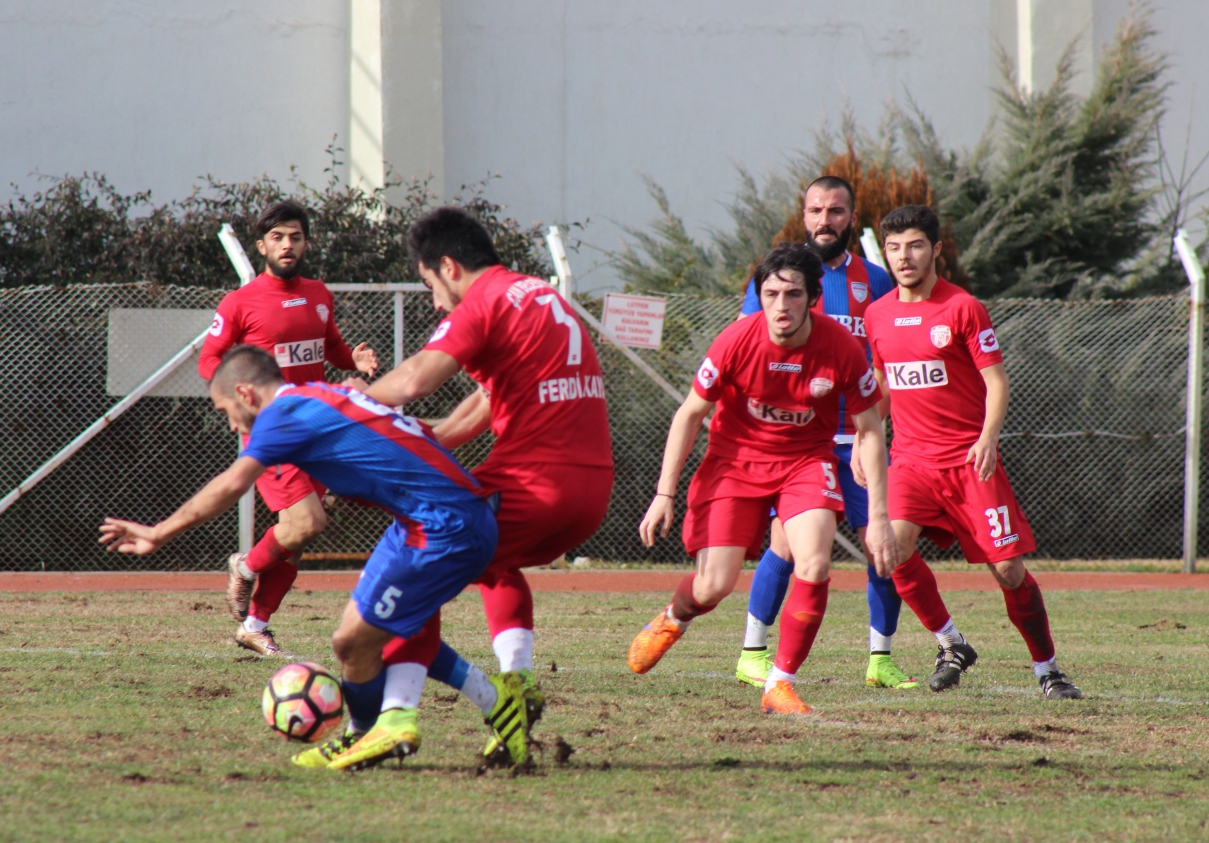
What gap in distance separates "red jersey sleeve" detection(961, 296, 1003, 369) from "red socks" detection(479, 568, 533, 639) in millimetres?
2477

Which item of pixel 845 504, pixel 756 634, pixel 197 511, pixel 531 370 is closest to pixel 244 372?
pixel 197 511

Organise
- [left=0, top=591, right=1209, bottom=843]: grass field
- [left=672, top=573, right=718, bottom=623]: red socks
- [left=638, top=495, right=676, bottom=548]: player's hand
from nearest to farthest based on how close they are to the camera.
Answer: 1. [left=0, top=591, right=1209, bottom=843]: grass field
2. [left=638, top=495, right=676, bottom=548]: player's hand
3. [left=672, top=573, right=718, bottom=623]: red socks

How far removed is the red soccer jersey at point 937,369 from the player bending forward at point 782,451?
2.38 ft

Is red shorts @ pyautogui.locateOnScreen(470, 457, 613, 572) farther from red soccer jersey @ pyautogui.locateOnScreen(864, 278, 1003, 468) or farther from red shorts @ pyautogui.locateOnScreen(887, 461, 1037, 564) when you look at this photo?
red soccer jersey @ pyautogui.locateOnScreen(864, 278, 1003, 468)

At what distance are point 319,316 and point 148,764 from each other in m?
3.52

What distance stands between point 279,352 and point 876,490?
347cm

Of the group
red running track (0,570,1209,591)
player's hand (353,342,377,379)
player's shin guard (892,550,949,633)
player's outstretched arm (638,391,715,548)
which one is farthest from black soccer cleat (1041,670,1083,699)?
red running track (0,570,1209,591)

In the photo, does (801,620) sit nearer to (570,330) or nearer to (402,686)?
(570,330)

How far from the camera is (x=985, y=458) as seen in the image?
5.75m

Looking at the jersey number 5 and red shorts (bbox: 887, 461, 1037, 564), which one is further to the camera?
red shorts (bbox: 887, 461, 1037, 564)

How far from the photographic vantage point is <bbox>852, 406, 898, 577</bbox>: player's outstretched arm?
505 centimetres

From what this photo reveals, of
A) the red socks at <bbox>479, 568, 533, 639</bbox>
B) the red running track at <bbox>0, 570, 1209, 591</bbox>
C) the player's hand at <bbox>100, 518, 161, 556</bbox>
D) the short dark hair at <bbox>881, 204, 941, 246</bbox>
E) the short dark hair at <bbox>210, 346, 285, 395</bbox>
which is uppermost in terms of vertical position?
the short dark hair at <bbox>881, 204, 941, 246</bbox>

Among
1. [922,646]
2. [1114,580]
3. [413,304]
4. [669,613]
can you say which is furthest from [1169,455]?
[669,613]

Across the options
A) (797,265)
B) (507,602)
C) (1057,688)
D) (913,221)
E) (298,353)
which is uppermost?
(913,221)
